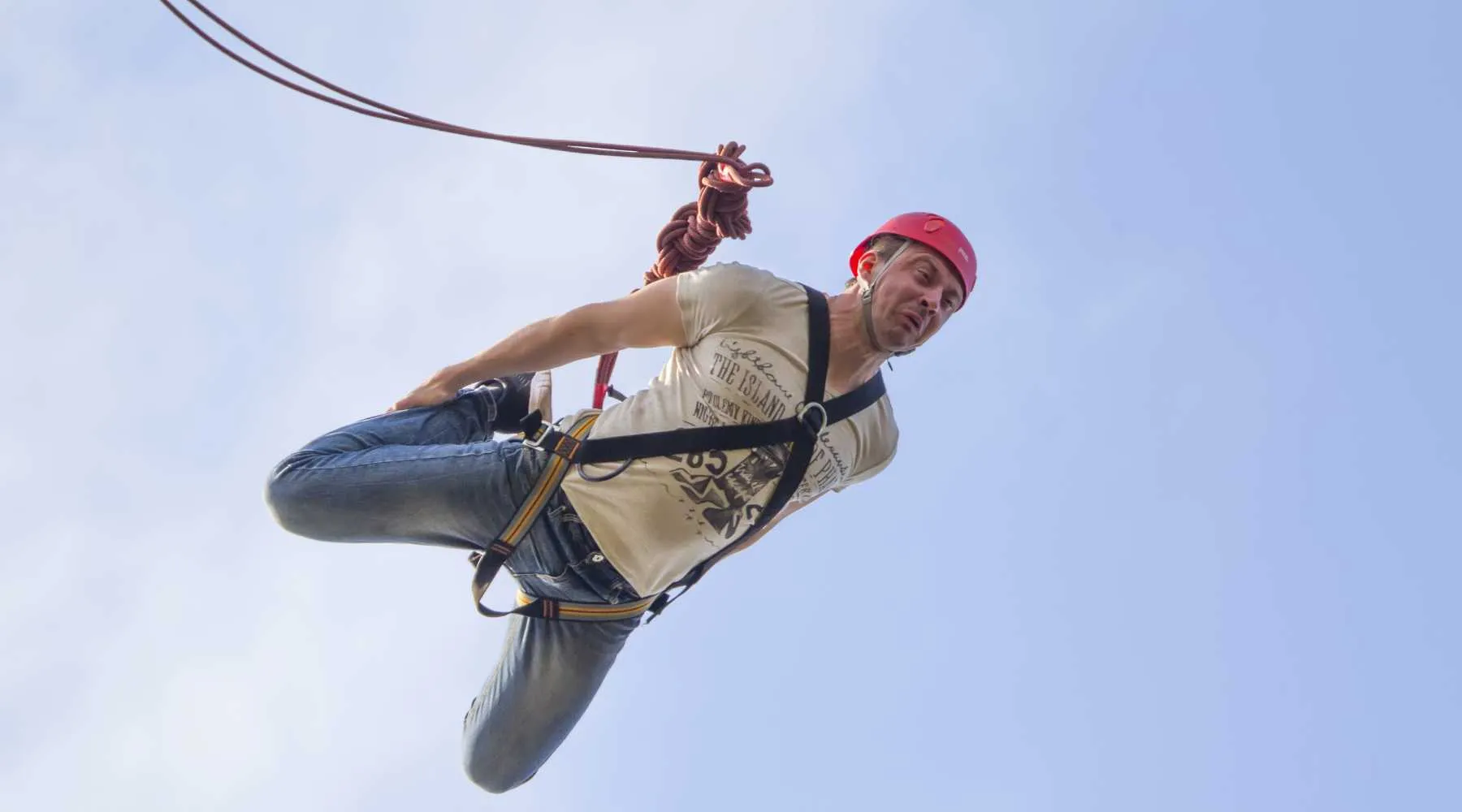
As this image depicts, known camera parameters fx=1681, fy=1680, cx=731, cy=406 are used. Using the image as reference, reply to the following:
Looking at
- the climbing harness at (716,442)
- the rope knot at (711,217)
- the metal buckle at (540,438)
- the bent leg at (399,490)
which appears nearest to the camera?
the climbing harness at (716,442)

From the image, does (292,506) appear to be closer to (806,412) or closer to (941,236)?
(806,412)

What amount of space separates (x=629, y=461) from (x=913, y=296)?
1.35m

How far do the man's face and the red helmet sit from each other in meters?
0.03

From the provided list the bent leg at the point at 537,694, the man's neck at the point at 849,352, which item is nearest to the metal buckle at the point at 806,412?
the man's neck at the point at 849,352

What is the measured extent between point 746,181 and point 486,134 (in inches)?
42.7

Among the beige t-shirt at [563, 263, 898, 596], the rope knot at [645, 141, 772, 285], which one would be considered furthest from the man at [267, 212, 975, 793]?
the rope knot at [645, 141, 772, 285]

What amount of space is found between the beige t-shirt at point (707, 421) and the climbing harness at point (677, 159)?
1.56ft

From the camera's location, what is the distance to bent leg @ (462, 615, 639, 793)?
23.4 ft

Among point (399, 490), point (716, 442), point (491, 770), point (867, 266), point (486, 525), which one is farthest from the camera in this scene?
point (491, 770)

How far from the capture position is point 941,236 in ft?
22.9

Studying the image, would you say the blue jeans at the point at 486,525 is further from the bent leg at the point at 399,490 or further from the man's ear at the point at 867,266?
the man's ear at the point at 867,266

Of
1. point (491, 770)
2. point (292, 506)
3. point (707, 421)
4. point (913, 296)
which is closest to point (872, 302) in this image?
point (913, 296)

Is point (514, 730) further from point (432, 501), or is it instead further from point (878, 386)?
point (878, 386)

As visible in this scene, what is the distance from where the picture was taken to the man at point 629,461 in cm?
653
